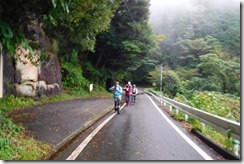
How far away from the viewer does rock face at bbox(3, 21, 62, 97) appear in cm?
1412

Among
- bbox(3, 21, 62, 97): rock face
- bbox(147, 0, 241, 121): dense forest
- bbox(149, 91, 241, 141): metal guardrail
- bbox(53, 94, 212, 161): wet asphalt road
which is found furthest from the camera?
bbox(3, 21, 62, 97): rock face

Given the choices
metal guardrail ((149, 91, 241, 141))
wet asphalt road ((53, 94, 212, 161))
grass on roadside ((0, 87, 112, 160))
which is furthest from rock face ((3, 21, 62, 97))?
metal guardrail ((149, 91, 241, 141))

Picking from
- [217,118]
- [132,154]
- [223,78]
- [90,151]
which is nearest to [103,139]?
[90,151]

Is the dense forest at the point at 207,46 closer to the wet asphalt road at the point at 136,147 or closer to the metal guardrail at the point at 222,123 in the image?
the metal guardrail at the point at 222,123

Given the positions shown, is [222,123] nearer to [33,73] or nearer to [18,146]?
[18,146]

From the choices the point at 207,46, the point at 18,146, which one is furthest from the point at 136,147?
the point at 207,46

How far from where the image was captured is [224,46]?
446 centimetres

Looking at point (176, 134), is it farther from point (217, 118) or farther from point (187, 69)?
point (187, 69)

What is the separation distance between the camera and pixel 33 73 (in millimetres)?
16375

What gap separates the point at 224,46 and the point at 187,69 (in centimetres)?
114

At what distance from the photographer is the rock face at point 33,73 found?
14.1 metres

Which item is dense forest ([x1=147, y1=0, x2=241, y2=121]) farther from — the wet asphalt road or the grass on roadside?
the grass on roadside

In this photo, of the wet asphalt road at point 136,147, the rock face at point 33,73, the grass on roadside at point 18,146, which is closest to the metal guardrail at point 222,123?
the wet asphalt road at point 136,147

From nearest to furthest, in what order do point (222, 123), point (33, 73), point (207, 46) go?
1. point (207, 46)
2. point (222, 123)
3. point (33, 73)
